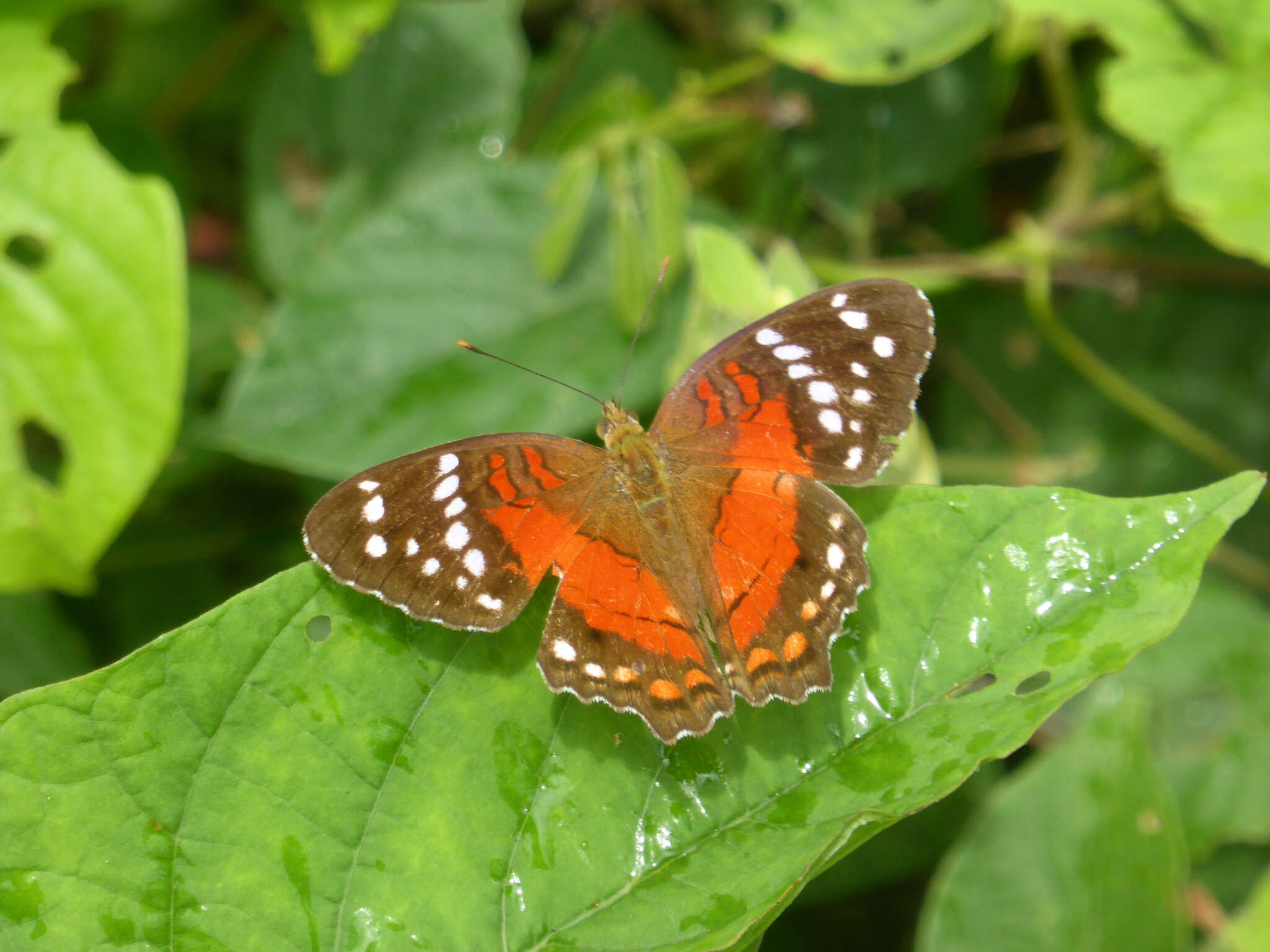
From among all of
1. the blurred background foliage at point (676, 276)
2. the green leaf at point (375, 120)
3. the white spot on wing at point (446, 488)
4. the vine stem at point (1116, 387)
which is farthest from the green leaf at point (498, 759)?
the green leaf at point (375, 120)

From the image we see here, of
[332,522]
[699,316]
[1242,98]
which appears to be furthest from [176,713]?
[1242,98]

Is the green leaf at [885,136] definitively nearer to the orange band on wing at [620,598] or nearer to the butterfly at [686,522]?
the butterfly at [686,522]

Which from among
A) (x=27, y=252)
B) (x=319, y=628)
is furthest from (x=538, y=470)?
(x=27, y=252)

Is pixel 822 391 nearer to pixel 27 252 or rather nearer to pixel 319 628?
pixel 319 628

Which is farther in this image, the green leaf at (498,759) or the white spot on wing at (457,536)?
the white spot on wing at (457,536)

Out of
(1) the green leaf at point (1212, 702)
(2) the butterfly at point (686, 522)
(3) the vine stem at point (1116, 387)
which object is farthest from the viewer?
(1) the green leaf at point (1212, 702)

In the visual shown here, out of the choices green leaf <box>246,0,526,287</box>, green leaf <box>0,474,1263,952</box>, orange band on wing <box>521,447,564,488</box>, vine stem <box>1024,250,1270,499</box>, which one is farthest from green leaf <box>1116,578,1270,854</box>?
green leaf <box>246,0,526,287</box>

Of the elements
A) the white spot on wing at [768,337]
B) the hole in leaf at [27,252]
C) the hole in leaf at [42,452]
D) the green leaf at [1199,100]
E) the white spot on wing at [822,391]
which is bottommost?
the hole in leaf at [42,452]
